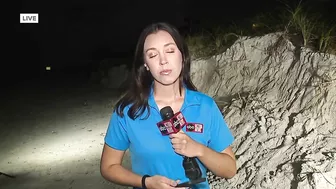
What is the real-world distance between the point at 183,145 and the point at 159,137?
0.60ft

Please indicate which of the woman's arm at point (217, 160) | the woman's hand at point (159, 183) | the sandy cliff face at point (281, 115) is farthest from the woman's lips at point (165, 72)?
the sandy cliff face at point (281, 115)

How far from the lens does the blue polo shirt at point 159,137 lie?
4.97 feet

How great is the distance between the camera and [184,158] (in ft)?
4.71

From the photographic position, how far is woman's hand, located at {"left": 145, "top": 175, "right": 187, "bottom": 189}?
4.57ft

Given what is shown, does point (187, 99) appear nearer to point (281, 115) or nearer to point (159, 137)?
point (159, 137)

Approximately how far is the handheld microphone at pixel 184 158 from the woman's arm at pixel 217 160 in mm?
55

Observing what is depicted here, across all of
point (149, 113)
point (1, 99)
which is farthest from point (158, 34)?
point (1, 99)

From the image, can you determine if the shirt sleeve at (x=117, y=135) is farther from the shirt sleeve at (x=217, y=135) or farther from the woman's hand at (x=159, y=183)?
the shirt sleeve at (x=217, y=135)

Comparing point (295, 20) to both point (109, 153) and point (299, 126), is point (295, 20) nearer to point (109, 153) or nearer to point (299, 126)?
point (299, 126)

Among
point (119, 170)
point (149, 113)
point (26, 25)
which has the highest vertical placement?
point (26, 25)

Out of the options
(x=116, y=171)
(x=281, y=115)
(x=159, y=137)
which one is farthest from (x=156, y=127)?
(x=281, y=115)

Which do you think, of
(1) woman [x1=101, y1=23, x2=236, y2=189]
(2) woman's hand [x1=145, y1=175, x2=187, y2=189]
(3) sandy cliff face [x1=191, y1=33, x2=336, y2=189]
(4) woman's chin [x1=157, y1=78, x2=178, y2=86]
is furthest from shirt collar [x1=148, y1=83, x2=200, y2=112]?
(3) sandy cliff face [x1=191, y1=33, x2=336, y2=189]

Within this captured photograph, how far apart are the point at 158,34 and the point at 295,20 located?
3808mm

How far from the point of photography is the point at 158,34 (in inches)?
63.1
